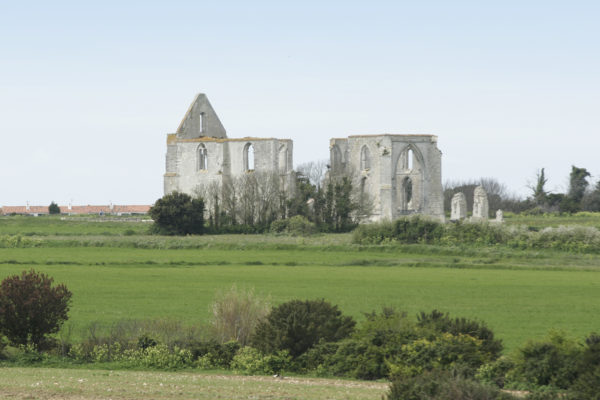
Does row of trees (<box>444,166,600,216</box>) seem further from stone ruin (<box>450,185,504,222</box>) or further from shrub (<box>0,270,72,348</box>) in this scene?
shrub (<box>0,270,72,348</box>)

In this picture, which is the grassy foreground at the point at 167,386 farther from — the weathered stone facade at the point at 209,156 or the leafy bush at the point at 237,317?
the weathered stone facade at the point at 209,156

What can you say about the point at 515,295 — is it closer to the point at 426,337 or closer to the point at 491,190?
the point at 426,337

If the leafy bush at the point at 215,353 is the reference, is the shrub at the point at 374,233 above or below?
above

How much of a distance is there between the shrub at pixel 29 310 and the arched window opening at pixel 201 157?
55.9 meters

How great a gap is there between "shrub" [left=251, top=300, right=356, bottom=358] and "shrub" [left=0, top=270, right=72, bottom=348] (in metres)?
4.18

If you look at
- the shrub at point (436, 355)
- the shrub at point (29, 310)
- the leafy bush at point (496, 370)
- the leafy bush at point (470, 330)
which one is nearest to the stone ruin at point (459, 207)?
the shrub at point (29, 310)

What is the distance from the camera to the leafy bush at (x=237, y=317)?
16.7m

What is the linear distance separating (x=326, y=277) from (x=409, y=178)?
40084 mm

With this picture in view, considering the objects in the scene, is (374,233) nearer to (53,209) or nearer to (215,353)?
→ (215,353)

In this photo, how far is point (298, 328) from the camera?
15.0 meters

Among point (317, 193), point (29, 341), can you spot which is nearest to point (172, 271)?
point (29, 341)

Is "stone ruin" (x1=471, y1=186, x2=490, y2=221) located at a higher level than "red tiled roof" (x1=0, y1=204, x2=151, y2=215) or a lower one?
lower

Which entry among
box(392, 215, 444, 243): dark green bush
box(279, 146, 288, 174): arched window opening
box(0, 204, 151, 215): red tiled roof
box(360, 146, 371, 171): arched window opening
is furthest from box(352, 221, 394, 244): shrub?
box(0, 204, 151, 215): red tiled roof

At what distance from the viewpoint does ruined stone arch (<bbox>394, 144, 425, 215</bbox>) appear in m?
70.1
